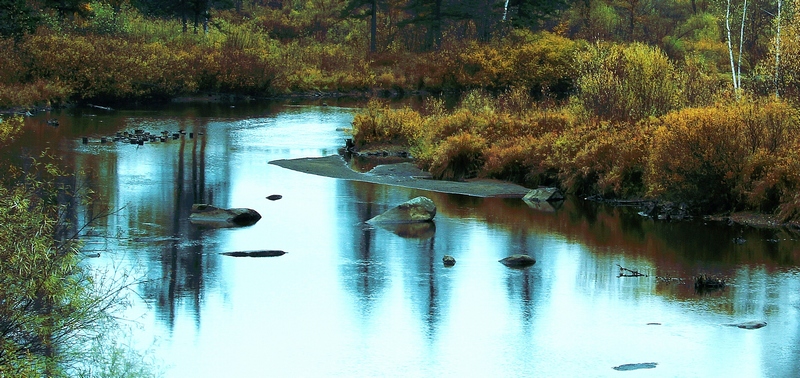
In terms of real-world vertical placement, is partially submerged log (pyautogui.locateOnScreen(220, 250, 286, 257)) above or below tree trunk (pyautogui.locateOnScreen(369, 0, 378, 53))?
below

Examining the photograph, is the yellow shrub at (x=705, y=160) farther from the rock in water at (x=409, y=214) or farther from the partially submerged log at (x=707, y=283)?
the partially submerged log at (x=707, y=283)

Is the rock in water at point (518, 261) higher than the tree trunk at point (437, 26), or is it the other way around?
the tree trunk at point (437, 26)

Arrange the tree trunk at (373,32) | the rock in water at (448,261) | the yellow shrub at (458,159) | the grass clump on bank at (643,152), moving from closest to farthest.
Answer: the rock in water at (448,261), the grass clump on bank at (643,152), the yellow shrub at (458,159), the tree trunk at (373,32)

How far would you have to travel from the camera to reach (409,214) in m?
23.2

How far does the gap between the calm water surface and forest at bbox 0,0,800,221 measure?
1835 mm

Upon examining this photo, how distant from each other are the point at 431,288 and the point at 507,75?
5203 cm

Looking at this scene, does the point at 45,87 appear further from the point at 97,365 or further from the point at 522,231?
the point at 97,365

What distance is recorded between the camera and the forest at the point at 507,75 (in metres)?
25.1

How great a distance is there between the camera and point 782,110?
2555 cm

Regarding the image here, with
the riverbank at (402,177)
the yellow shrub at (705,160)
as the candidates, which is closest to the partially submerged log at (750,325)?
the yellow shrub at (705,160)

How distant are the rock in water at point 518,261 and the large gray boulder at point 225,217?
5955 millimetres

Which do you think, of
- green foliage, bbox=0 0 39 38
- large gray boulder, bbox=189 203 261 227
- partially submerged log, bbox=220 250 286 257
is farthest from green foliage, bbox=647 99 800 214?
green foliage, bbox=0 0 39 38

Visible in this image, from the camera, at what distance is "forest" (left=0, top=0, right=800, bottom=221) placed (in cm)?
2509

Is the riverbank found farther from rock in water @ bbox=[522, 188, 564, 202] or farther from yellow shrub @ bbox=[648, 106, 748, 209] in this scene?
yellow shrub @ bbox=[648, 106, 748, 209]
